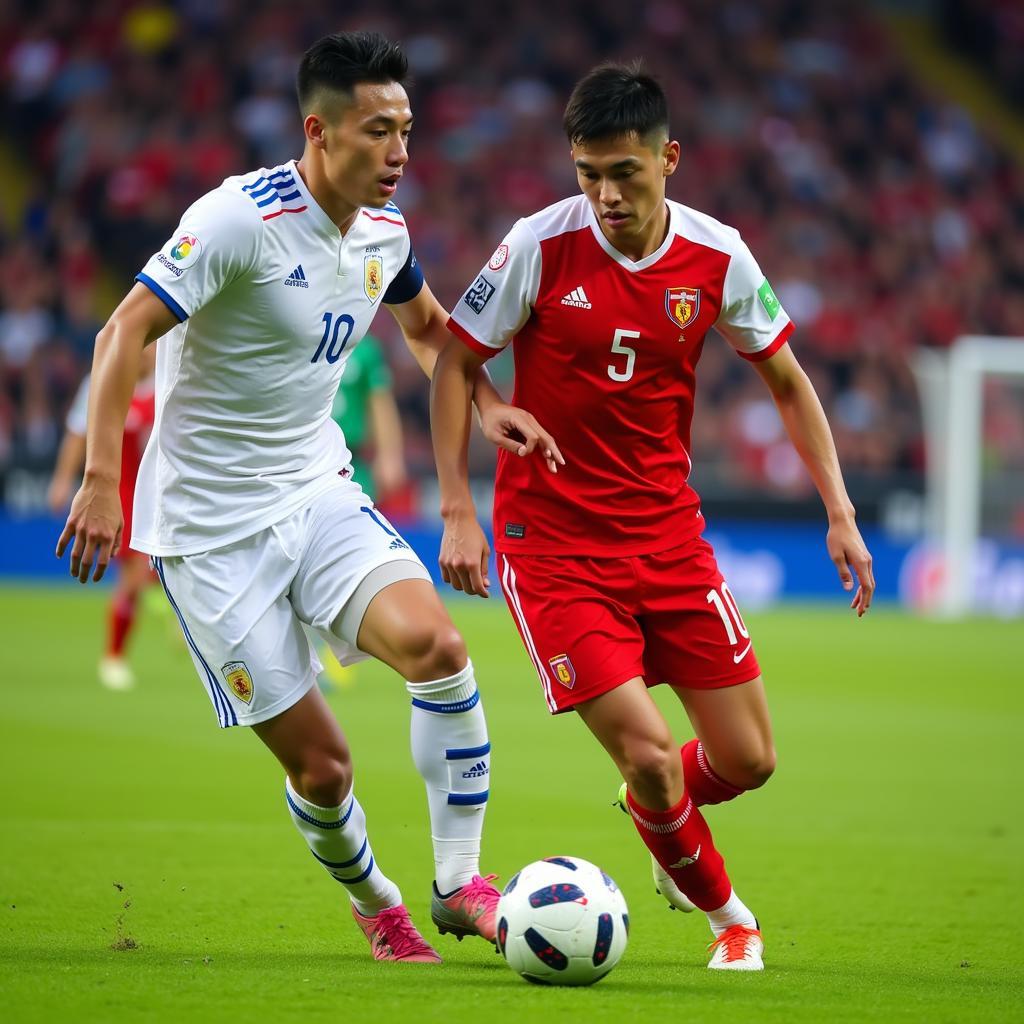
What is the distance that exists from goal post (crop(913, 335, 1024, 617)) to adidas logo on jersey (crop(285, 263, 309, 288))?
1542cm

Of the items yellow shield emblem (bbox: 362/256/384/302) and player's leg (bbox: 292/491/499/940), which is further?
yellow shield emblem (bbox: 362/256/384/302)

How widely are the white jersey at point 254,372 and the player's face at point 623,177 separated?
0.69 m

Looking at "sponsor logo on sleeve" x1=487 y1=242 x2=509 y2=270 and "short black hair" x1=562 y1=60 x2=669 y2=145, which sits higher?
"short black hair" x1=562 y1=60 x2=669 y2=145

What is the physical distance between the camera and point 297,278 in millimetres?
4781

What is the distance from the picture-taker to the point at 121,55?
23297mm

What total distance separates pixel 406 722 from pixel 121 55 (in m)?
Result: 15.4

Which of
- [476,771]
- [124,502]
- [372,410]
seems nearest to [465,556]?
[476,771]

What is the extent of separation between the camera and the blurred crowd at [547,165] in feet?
69.6

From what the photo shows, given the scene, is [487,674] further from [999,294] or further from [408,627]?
[999,294]

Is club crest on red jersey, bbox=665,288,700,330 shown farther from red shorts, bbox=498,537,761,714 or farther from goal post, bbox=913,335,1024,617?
goal post, bbox=913,335,1024,617

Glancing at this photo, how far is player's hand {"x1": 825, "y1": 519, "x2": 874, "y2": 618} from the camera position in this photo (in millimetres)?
5074

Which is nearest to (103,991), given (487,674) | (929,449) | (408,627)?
(408,627)

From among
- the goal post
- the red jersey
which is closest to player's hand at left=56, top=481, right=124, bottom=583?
the red jersey

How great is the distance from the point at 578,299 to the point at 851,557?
110 cm
